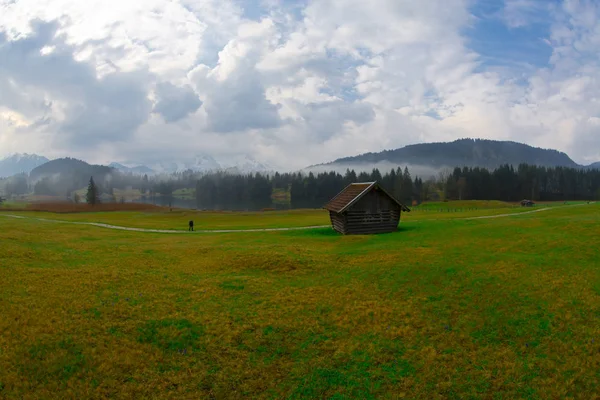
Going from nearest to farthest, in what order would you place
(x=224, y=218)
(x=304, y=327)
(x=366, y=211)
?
(x=304, y=327), (x=366, y=211), (x=224, y=218)

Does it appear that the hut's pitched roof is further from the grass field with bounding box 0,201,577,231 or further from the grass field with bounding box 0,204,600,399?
the grass field with bounding box 0,204,600,399

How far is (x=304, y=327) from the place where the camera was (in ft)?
47.1

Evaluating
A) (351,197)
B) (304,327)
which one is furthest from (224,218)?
(304,327)

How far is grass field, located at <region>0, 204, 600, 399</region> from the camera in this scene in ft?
35.5

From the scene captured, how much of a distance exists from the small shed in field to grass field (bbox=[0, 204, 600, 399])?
1532 centimetres

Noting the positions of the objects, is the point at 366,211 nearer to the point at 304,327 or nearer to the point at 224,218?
the point at 304,327

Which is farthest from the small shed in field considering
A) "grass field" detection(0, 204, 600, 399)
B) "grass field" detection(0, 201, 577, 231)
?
"grass field" detection(0, 204, 600, 399)

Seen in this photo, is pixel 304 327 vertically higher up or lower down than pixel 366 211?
lower down

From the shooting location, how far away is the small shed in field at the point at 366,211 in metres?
38.9

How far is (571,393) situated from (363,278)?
10.7 meters

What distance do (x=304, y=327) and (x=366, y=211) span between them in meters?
26.8

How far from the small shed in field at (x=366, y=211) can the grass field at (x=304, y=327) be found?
1532cm

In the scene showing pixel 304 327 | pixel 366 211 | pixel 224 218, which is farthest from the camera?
pixel 224 218

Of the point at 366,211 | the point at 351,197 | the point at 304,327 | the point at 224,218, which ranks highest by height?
the point at 351,197
